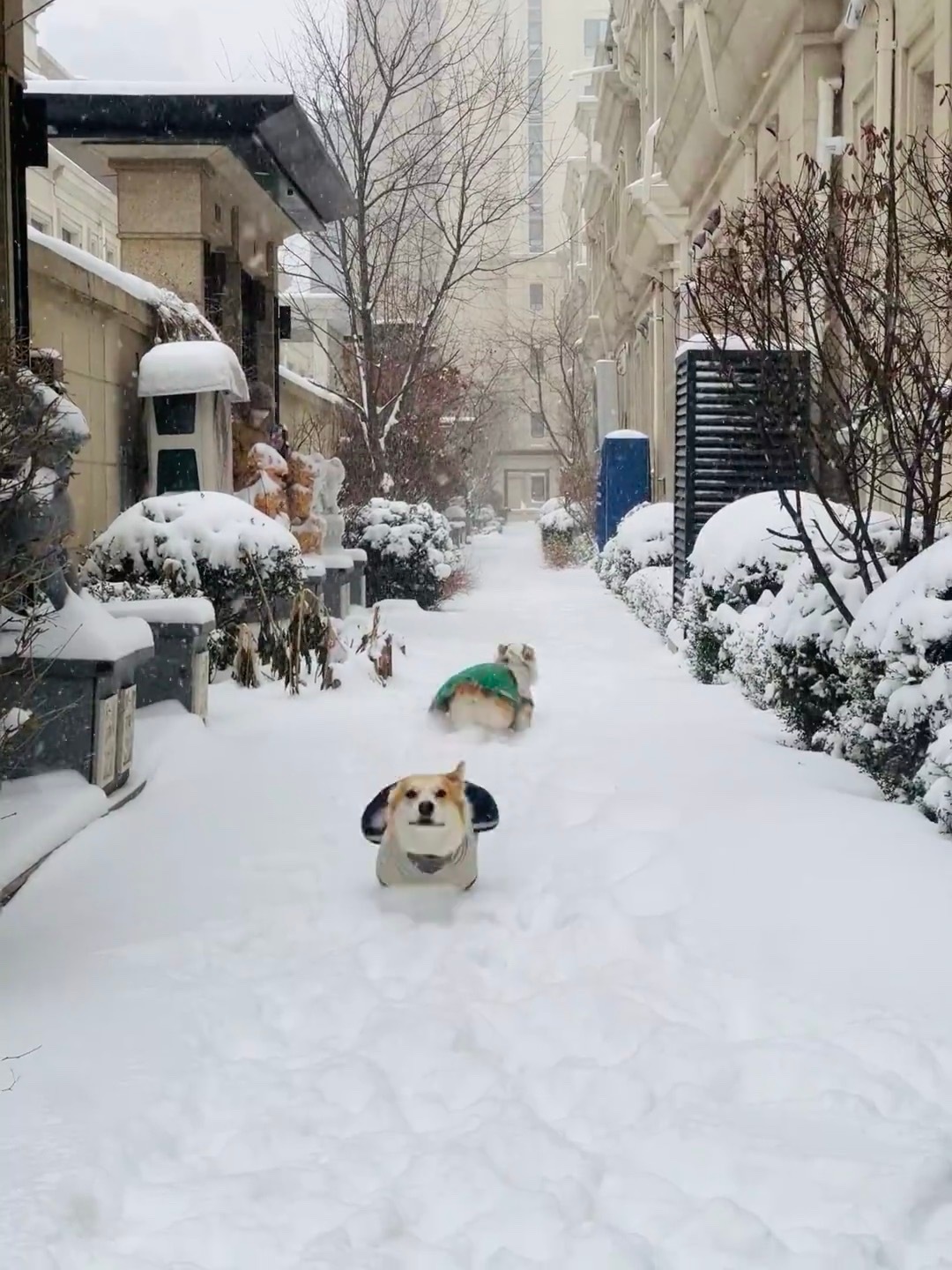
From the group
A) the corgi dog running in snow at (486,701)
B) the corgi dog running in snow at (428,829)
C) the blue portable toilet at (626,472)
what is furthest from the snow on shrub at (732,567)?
the blue portable toilet at (626,472)

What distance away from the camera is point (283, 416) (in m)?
17.8

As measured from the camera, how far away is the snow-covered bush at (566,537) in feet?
83.3

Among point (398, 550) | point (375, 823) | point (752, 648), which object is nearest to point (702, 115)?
point (398, 550)

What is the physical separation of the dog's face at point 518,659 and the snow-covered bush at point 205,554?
1.61 meters

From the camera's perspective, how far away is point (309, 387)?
19.2 m

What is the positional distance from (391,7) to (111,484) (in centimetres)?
1048

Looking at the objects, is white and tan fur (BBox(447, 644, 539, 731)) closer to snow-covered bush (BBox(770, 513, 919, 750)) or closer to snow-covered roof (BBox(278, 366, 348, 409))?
snow-covered bush (BBox(770, 513, 919, 750))

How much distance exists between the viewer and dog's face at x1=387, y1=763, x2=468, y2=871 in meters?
4.50

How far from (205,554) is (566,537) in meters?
18.1

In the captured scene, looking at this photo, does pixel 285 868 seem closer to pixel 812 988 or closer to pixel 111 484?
pixel 812 988

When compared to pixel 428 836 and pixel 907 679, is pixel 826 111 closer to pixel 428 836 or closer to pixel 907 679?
pixel 907 679

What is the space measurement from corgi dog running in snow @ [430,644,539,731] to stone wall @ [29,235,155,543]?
2984 millimetres

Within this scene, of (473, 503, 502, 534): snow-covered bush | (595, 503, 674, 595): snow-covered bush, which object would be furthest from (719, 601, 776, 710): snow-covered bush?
(473, 503, 502, 534): snow-covered bush

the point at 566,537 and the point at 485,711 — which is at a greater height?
the point at 566,537
